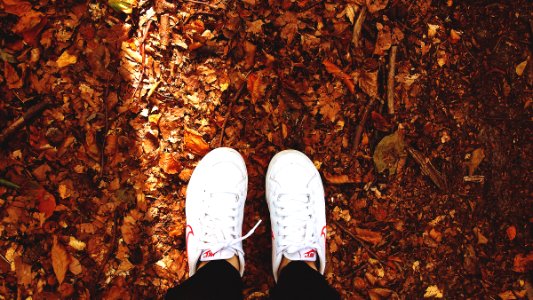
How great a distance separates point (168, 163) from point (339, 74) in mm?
1092

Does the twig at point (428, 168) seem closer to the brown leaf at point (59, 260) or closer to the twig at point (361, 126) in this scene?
the twig at point (361, 126)

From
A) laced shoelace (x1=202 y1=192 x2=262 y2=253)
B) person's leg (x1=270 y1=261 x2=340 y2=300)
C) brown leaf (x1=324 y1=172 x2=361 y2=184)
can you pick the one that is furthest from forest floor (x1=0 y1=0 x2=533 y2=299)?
person's leg (x1=270 y1=261 x2=340 y2=300)

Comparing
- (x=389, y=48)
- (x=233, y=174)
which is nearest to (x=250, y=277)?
(x=233, y=174)

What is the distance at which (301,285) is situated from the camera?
1.74 meters

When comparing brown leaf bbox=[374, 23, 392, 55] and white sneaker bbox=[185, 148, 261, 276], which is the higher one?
brown leaf bbox=[374, 23, 392, 55]

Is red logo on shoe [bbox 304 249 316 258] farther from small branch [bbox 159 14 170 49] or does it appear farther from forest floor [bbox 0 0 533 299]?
small branch [bbox 159 14 170 49]

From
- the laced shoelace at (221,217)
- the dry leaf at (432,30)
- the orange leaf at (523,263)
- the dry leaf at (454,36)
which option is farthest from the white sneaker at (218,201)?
the orange leaf at (523,263)

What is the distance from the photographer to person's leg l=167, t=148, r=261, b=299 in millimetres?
1938

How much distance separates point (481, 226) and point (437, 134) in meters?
0.63

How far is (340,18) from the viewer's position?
208 cm

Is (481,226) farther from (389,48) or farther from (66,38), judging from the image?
(66,38)

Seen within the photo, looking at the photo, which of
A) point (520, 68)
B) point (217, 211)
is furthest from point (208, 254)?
point (520, 68)

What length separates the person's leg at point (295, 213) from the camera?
1.99 metres

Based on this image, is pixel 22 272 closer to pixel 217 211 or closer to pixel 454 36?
pixel 217 211
